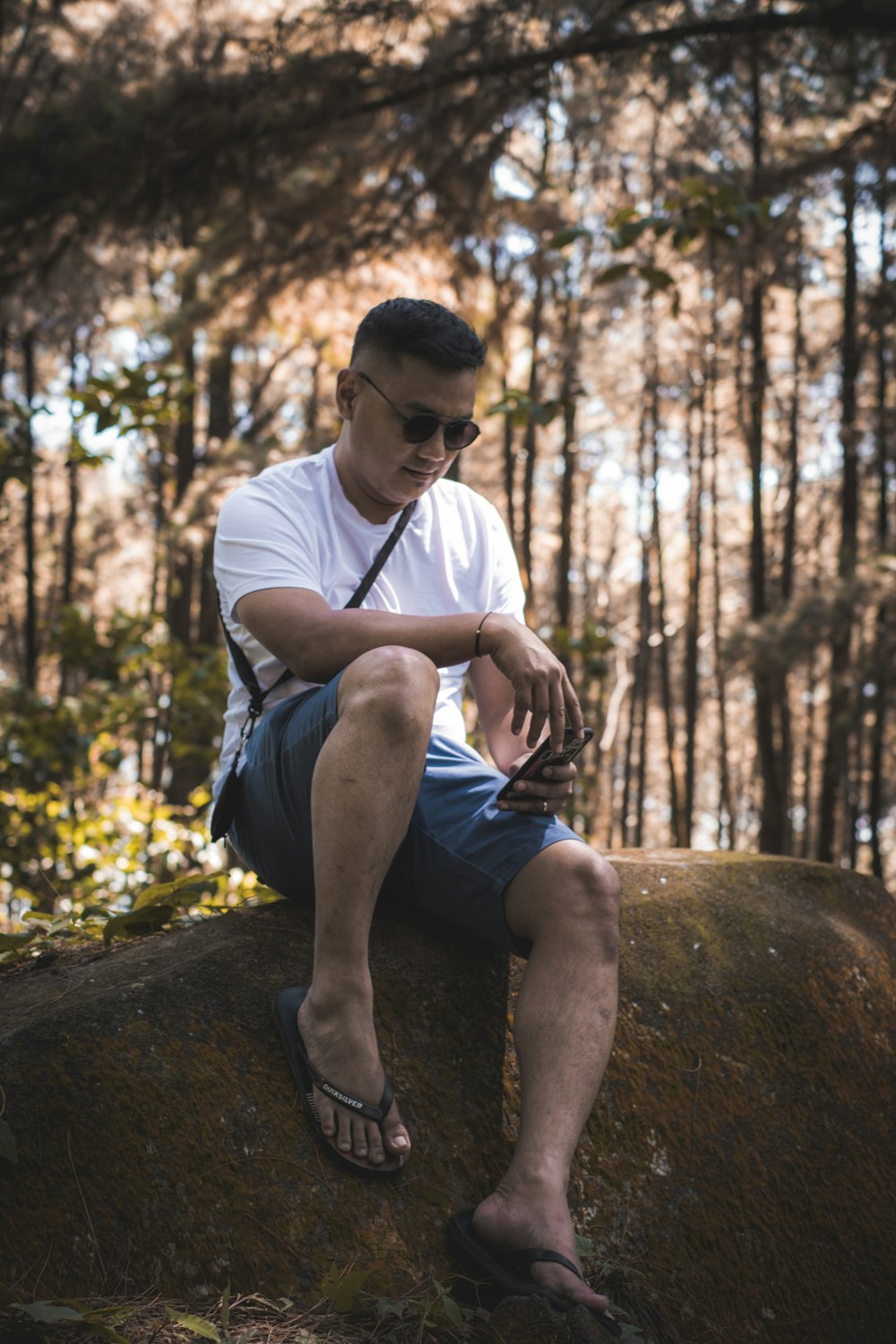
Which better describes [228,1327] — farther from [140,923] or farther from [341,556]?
[341,556]

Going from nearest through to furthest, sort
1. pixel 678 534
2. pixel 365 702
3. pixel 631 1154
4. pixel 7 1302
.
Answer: pixel 7 1302, pixel 365 702, pixel 631 1154, pixel 678 534

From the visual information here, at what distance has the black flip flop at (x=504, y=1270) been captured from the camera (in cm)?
154

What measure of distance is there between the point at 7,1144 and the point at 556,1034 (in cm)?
96

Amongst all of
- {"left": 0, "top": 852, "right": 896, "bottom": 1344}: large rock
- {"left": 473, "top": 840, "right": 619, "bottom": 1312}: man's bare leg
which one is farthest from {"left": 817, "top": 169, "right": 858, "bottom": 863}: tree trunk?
{"left": 473, "top": 840, "right": 619, "bottom": 1312}: man's bare leg

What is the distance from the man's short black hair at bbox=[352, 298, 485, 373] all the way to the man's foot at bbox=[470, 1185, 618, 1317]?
5.66 feet

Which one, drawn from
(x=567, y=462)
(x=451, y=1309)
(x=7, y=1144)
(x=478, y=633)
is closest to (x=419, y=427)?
(x=478, y=633)

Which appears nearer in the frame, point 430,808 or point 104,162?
point 430,808

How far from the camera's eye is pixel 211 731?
5.71m

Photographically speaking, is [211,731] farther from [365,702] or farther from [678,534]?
[678,534]

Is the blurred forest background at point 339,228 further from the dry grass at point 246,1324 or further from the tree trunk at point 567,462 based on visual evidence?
the dry grass at point 246,1324

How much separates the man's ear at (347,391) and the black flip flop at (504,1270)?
5.91 ft

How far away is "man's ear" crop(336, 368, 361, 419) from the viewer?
7.93 ft

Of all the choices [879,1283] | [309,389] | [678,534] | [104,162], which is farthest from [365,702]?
[678,534]

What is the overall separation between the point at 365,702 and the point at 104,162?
174 inches
